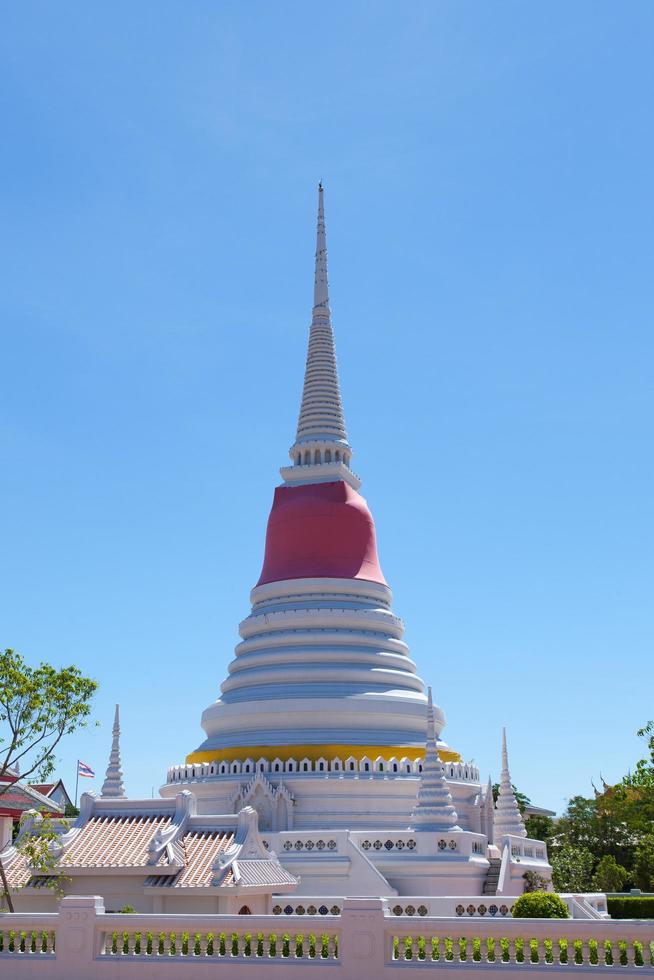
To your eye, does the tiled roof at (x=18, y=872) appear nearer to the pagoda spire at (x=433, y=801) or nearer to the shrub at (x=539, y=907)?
the shrub at (x=539, y=907)

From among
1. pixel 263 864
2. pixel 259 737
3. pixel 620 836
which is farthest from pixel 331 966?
pixel 620 836

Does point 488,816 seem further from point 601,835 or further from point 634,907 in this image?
point 601,835

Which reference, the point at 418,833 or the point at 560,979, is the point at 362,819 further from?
the point at 560,979

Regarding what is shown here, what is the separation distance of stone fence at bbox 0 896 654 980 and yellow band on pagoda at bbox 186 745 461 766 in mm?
25995

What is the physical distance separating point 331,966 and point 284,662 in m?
32.5

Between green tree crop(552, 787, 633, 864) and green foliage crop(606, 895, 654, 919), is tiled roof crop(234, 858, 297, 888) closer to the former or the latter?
green foliage crop(606, 895, 654, 919)

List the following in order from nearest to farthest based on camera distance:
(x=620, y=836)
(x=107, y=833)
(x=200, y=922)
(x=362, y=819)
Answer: (x=200, y=922) < (x=107, y=833) < (x=362, y=819) < (x=620, y=836)

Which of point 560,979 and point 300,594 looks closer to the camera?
point 560,979

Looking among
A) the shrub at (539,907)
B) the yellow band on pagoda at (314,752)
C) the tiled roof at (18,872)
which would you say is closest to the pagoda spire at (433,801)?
the yellow band on pagoda at (314,752)

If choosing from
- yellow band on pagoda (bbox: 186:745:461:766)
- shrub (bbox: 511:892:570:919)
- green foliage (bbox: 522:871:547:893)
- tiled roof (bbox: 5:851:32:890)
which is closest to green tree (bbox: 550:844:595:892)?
green foliage (bbox: 522:871:547:893)

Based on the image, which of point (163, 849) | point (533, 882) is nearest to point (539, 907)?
point (163, 849)

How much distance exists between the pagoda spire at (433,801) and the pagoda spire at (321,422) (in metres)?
19.2

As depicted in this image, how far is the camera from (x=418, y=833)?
44375mm

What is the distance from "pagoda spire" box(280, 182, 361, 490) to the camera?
61656 millimetres
